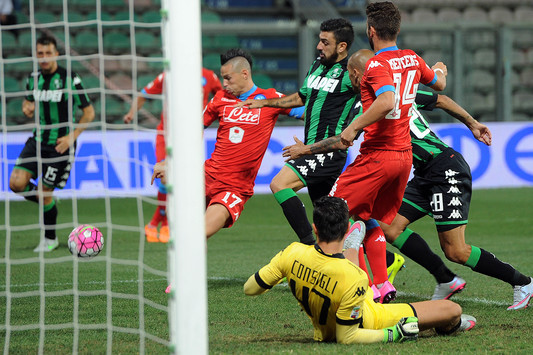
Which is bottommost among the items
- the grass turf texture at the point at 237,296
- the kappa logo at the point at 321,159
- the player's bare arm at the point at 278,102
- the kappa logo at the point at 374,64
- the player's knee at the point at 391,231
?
the grass turf texture at the point at 237,296

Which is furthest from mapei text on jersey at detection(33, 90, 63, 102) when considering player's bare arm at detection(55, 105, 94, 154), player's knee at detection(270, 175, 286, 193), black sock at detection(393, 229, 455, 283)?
black sock at detection(393, 229, 455, 283)

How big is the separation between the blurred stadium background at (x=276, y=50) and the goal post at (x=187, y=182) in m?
12.5

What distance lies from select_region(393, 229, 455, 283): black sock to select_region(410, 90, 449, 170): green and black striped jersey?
58 cm

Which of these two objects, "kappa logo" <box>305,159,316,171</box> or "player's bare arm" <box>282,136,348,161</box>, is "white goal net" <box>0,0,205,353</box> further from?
"kappa logo" <box>305,159,316,171</box>

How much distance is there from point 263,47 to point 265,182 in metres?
4.79

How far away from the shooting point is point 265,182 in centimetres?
1407

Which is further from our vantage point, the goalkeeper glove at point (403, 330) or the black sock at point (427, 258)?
the black sock at point (427, 258)

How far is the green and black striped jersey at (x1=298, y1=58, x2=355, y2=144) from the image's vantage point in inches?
251

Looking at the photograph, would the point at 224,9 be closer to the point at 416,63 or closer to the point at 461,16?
the point at 461,16

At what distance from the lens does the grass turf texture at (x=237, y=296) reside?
→ 4.49 meters

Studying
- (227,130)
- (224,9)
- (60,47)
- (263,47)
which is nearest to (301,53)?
(263,47)

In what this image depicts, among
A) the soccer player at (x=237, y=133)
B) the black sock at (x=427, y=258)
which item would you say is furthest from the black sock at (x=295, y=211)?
the black sock at (x=427, y=258)

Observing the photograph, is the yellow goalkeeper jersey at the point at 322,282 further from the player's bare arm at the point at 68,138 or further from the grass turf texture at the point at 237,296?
the player's bare arm at the point at 68,138

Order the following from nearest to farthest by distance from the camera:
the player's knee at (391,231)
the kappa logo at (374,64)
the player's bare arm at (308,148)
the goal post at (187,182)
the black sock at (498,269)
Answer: the goal post at (187,182) < the kappa logo at (374,64) < the player's bare arm at (308,148) < the black sock at (498,269) < the player's knee at (391,231)
